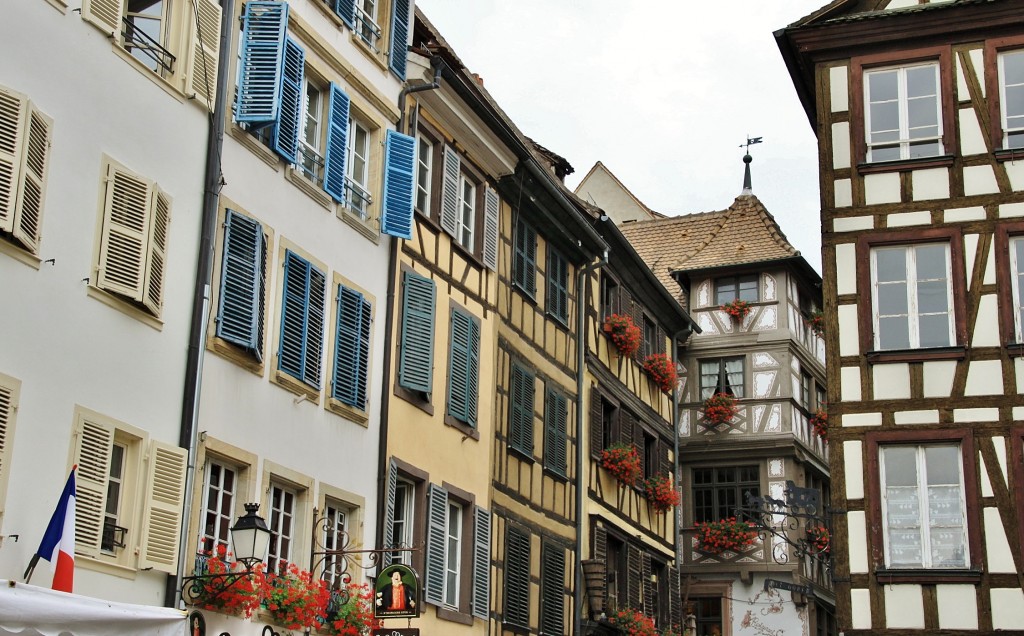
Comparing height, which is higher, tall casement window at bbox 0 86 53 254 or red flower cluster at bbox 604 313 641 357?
red flower cluster at bbox 604 313 641 357

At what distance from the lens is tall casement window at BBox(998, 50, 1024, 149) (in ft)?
62.8

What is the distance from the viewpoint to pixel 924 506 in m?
17.9

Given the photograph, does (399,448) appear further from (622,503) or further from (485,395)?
(622,503)

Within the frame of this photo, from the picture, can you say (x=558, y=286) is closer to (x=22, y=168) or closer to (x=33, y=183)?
(x=33, y=183)

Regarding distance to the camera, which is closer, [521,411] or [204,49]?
[204,49]

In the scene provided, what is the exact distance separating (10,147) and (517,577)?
36.7 ft

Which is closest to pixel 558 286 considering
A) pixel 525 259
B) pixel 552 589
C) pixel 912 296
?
pixel 525 259

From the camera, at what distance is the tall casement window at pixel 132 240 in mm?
12297

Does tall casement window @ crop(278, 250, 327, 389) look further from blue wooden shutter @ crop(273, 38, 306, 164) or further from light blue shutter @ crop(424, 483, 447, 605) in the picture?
light blue shutter @ crop(424, 483, 447, 605)

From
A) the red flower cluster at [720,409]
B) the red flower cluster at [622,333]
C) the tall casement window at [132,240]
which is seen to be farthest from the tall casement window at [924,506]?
the red flower cluster at [720,409]

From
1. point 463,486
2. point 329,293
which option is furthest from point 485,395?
point 329,293

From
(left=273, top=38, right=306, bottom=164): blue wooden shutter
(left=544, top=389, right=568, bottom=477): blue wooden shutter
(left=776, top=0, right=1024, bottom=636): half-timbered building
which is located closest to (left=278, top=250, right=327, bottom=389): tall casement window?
(left=273, top=38, right=306, bottom=164): blue wooden shutter

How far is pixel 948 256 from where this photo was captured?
18.8 m

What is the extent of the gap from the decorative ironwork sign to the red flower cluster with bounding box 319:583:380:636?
0.48 feet
